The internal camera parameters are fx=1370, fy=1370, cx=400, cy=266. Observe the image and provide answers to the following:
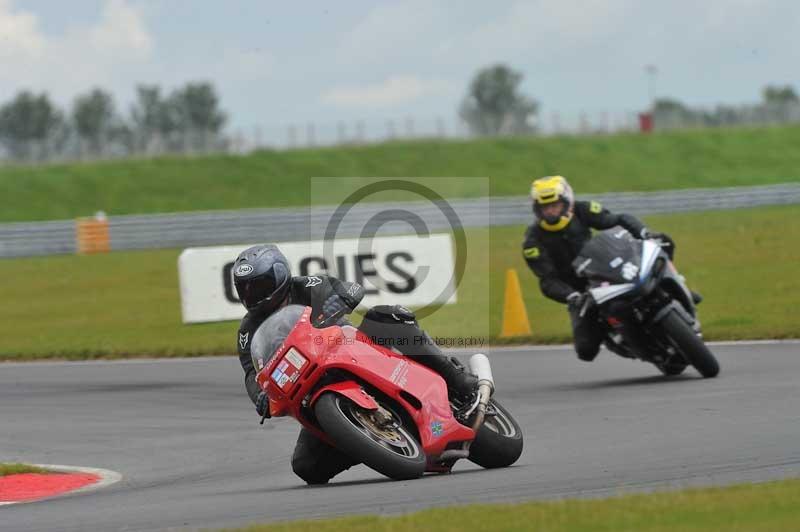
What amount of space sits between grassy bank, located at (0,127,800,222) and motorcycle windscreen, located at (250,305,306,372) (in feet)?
137

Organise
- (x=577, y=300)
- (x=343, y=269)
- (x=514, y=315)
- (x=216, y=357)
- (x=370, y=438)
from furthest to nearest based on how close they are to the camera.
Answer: (x=343, y=269), (x=514, y=315), (x=216, y=357), (x=577, y=300), (x=370, y=438)

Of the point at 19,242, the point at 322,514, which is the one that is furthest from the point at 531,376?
the point at 19,242

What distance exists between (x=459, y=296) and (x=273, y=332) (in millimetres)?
14836

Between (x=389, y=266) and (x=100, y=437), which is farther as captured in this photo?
(x=389, y=266)

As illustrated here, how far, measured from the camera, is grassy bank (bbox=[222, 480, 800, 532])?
17.7ft

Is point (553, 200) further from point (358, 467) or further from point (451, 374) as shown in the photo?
point (451, 374)

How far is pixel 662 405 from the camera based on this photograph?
10.1 meters

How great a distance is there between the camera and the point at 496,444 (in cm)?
790

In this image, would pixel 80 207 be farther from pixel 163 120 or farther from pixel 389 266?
pixel 163 120

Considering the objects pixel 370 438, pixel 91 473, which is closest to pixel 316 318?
pixel 370 438

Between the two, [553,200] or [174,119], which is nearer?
[553,200]

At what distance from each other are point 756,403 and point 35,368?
941 centimetres

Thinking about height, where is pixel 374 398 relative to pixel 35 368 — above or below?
above

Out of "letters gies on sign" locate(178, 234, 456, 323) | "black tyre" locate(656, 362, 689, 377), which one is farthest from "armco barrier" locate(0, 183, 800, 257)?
"black tyre" locate(656, 362, 689, 377)
